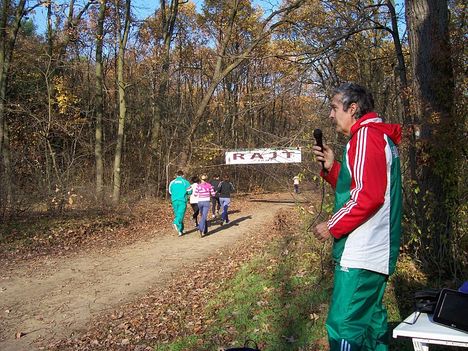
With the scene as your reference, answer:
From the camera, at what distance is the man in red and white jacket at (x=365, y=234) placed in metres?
2.88

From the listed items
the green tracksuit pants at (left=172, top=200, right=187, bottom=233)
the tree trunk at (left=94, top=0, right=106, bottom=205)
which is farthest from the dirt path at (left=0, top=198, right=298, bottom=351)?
the tree trunk at (left=94, top=0, right=106, bottom=205)

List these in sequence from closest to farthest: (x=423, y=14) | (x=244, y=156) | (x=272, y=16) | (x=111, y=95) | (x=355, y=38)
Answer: (x=423, y=14) → (x=355, y=38) → (x=272, y=16) → (x=244, y=156) → (x=111, y=95)

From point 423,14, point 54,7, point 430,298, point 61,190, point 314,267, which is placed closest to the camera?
point 430,298

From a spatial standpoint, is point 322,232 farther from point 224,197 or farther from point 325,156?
point 224,197

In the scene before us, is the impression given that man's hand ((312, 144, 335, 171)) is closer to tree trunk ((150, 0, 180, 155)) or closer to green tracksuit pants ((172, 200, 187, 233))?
green tracksuit pants ((172, 200, 187, 233))

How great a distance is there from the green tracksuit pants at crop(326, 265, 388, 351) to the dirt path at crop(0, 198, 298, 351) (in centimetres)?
455

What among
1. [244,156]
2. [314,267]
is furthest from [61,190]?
[314,267]

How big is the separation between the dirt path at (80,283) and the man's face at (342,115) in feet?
16.1

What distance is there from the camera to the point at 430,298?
376 centimetres

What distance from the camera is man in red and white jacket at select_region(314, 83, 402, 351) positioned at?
2.88m

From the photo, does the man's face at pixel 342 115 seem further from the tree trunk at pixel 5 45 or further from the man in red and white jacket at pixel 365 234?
the tree trunk at pixel 5 45

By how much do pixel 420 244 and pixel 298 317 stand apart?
2044 millimetres

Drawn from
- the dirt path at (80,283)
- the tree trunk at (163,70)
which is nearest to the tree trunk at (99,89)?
the tree trunk at (163,70)

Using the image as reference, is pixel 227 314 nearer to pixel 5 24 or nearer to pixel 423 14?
pixel 423 14
